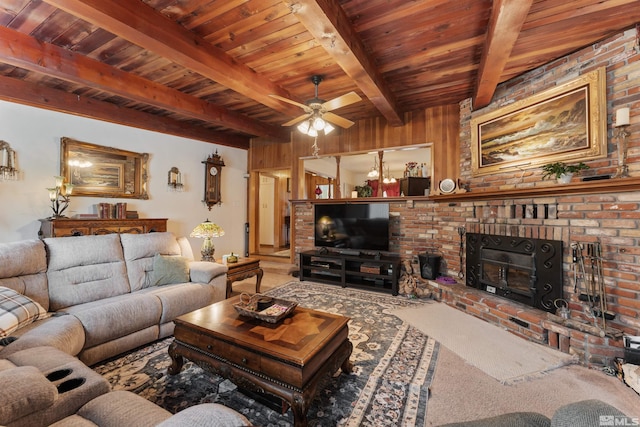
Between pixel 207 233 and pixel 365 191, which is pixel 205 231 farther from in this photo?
pixel 365 191

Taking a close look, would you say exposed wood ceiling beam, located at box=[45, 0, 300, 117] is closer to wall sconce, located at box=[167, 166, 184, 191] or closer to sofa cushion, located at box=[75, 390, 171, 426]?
sofa cushion, located at box=[75, 390, 171, 426]

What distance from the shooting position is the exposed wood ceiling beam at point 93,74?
2.33 meters

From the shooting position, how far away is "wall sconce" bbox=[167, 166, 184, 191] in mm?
4695

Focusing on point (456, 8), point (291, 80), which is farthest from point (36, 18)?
point (456, 8)

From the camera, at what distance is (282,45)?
8.13ft

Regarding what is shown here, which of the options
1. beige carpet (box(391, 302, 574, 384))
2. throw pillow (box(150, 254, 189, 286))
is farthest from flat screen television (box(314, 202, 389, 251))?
throw pillow (box(150, 254, 189, 286))

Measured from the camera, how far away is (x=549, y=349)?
90.4 inches

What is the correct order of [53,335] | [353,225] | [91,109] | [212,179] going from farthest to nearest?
[212,179], [353,225], [91,109], [53,335]

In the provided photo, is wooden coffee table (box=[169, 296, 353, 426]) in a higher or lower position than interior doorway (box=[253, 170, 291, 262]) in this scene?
lower

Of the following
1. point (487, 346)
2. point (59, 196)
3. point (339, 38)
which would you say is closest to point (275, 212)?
point (59, 196)

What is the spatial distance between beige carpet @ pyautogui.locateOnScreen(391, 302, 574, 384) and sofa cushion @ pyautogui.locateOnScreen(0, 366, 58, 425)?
97.0 inches

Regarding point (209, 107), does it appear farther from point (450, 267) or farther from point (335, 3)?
point (450, 267)

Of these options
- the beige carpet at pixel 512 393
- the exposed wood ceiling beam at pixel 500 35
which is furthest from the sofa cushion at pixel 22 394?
the exposed wood ceiling beam at pixel 500 35

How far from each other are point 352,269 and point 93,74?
3.89m
